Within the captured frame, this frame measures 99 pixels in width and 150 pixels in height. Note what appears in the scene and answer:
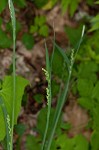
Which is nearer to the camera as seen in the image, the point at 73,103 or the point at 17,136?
the point at 17,136

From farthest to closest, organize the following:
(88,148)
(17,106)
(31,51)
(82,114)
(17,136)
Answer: (31,51) < (82,114) < (17,136) < (88,148) < (17,106)

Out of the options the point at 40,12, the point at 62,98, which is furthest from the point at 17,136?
the point at 40,12

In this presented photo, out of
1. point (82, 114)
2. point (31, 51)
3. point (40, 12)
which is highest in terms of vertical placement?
point (40, 12)

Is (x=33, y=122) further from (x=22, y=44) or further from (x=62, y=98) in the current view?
(x=62, y=98)

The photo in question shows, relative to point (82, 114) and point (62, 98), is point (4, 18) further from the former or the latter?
point (62, 98)

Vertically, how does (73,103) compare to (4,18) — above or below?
below

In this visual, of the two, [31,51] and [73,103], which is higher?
[31,51]

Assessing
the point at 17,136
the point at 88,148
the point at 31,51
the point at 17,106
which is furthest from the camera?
the point at 31,51

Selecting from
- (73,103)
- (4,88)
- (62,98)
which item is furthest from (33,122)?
(62,98)

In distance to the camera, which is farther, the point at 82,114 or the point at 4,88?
the point at 82,114
